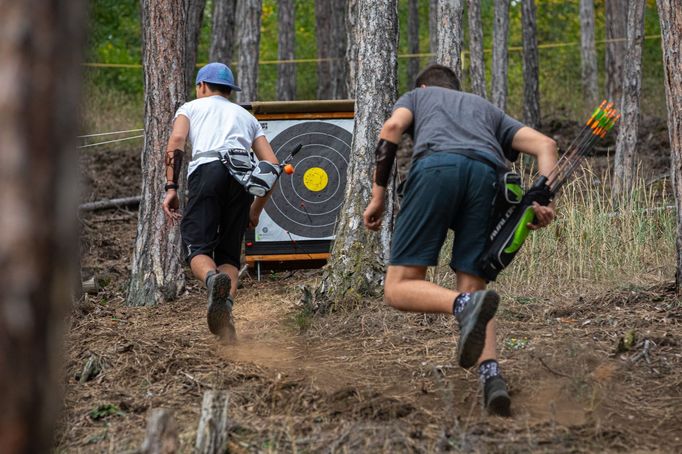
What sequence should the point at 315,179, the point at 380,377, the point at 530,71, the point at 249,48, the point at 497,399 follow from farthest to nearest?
the point at 530,71 < the point at 249,48 < the point at 315,179 < the point at 380,377 < the point at 497,399

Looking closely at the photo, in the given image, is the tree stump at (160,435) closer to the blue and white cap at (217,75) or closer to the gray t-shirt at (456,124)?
the gray t-shirt at (456,124)

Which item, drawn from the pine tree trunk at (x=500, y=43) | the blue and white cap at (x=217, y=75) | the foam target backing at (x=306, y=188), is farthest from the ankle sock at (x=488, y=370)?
the pine tree trunk at (x=500, y=43)

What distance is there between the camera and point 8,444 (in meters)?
2.40

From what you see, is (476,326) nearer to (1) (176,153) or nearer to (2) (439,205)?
(2) (439,205)

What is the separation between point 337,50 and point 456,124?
55.8ft

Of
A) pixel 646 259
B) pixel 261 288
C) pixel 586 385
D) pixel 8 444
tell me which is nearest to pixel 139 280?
pixel 261 288

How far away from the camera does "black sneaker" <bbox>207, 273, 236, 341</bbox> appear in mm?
6516

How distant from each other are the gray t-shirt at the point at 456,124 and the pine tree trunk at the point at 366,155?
256cm

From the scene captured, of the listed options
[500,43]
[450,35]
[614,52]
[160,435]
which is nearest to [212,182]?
[160,435]

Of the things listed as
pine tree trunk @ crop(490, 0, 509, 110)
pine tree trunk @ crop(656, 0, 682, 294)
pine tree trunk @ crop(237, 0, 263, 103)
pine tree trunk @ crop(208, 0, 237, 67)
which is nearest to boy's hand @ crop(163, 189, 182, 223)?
pine tree trunk @ crop(656, 0, 682, 294)

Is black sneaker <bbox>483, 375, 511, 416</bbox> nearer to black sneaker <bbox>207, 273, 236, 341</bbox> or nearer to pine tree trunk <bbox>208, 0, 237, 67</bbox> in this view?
black sneaker <bbox>207, 273, 236, 341</bbox>

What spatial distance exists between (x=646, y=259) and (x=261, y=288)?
3522mm

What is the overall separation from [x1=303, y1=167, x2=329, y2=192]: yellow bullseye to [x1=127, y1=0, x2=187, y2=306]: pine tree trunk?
1.53m

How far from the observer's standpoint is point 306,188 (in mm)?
10094
